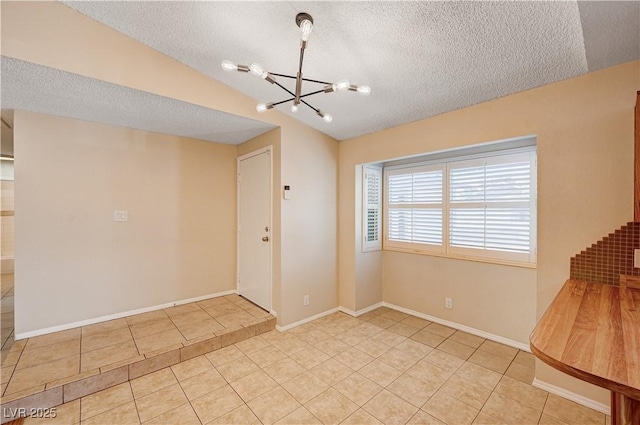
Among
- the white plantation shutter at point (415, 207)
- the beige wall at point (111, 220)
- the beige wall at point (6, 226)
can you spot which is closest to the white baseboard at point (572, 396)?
the white plantation shutter at point (415, 207)

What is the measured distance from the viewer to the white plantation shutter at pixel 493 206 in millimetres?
2803

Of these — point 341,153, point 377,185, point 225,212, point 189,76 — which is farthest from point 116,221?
point 377,185

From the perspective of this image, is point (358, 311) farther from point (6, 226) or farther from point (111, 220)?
point (6, 226)

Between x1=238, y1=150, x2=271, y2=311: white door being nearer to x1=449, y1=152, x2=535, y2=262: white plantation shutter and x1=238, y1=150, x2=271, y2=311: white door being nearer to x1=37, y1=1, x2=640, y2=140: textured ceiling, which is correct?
x1=37, y1=1, x2=640, y2=140: textured ceiling

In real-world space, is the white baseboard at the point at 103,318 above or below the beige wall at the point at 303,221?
below

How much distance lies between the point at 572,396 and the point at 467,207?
1.89 m

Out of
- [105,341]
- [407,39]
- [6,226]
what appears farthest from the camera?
[6,226]

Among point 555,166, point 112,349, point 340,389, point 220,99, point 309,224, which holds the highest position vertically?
point 220,99

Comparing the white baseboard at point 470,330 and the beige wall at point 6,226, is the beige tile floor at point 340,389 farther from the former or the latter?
the beige wall at point 6,226

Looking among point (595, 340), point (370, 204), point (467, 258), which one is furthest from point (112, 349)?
point (467, 258)

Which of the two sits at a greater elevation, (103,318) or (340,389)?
(103,318)

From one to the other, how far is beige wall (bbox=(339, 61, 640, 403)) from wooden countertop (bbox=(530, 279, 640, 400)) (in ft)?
2.00

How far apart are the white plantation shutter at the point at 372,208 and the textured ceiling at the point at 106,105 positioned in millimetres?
1550

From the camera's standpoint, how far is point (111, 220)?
10.3 ft
